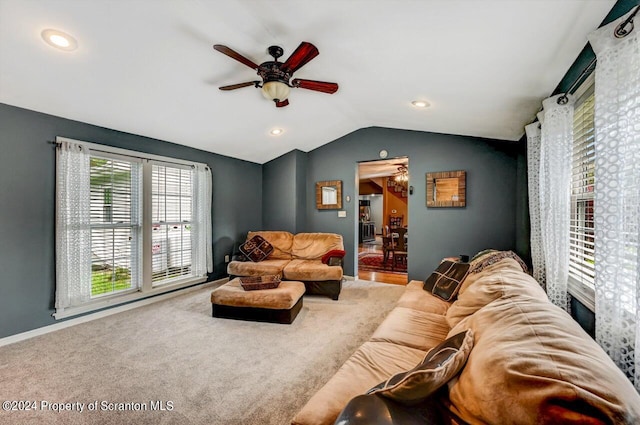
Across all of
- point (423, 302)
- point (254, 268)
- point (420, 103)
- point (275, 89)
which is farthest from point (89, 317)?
point (420, 103)

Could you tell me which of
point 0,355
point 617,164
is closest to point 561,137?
point 617,164

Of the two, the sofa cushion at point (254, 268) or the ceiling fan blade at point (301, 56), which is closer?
the ceiling fan blade at point (301, 56)

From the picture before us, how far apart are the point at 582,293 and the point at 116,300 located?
4697 millimetres

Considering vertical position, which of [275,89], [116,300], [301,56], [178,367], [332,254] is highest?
[301,56]

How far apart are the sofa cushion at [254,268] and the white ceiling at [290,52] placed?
2.23 meters

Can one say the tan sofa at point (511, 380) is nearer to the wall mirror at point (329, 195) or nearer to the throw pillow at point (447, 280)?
the throw pillow at point (447, 280)

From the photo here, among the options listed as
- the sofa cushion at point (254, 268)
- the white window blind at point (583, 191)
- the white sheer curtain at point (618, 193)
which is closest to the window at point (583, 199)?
the white window blind at point (583, 191)

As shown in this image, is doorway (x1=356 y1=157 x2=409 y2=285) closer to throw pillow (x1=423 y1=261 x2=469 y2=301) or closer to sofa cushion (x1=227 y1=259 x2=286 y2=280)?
sofa cushion (x1=227 y1=259 x2=286 y2=280)

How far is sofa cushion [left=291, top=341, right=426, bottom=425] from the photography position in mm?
1183

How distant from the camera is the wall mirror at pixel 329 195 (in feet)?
18.0

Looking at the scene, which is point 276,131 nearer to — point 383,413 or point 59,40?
point 59,40

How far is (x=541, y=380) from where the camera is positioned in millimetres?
751

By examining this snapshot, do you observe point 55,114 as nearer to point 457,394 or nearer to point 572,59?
point 457,394

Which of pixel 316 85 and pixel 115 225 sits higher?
pixel 316 85
